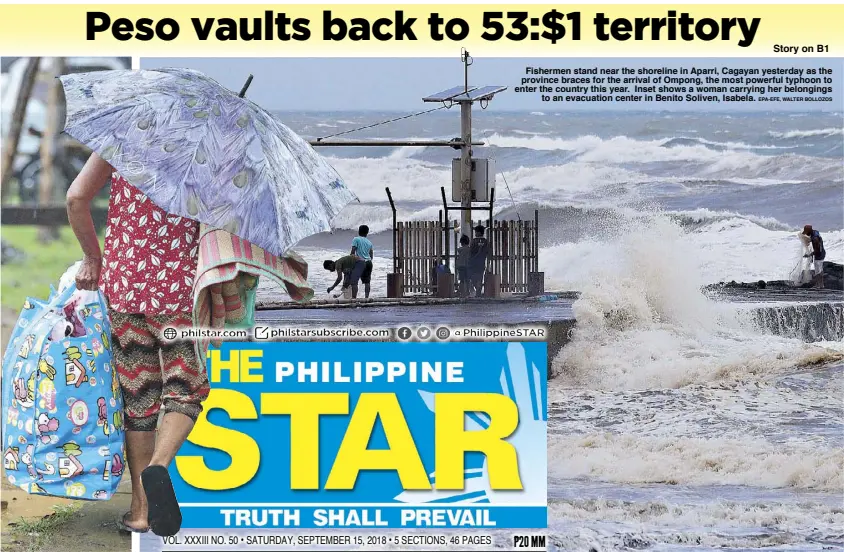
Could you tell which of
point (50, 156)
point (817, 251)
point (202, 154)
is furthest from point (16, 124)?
point (817, 251)

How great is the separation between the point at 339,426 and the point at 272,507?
1.93 ft

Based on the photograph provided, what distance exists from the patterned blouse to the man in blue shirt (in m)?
1.26

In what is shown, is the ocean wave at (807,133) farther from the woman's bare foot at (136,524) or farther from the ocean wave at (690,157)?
the woman's bare foot at (136,524)

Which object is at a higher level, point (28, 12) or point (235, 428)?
point (28, 12)

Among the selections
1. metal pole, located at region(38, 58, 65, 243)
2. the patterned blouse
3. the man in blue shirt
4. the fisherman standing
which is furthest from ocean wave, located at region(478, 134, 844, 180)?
metal pole, located at region(38, 58, 65, 243)

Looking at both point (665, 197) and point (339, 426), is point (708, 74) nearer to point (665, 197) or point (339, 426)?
point (665, 197)

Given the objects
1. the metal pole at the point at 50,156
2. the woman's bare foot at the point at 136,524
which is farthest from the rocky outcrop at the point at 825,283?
the metal pole at the point at 50,156

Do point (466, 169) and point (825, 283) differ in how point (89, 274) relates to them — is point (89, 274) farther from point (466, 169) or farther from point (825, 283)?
point (825, 283)

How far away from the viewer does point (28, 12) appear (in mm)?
7820


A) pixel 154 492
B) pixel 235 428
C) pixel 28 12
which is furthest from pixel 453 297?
pixel 28 12

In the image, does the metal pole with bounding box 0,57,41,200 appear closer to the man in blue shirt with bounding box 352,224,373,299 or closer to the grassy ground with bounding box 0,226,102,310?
the grassy ground with bounding box 0,226,102,310

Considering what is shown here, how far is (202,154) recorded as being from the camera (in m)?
6.79

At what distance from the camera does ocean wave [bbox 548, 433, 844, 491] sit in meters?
7.86

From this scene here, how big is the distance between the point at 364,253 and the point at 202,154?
152 centimetres
